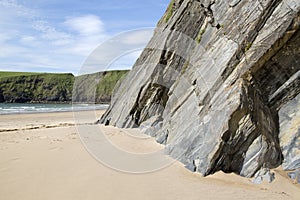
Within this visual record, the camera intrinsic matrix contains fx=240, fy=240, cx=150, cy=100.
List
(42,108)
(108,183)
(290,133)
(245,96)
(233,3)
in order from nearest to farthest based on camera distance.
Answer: (108,183) → (245,96) → (290,133) → (233,3) → (42,108)

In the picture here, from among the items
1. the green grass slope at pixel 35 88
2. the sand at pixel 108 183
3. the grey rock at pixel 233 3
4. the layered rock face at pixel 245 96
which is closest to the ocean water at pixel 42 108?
the sand at pixel 108 183

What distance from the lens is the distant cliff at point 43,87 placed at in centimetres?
10362

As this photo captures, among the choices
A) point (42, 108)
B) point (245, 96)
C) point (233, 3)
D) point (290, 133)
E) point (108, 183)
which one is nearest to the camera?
point (108, 183)

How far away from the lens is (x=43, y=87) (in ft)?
380

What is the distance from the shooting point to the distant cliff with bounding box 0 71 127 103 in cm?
10362

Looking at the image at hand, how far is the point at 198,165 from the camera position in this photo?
718 cm

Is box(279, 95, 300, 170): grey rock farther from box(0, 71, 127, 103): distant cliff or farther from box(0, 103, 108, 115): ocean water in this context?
box(0, 71, 127, 103): distant cliff

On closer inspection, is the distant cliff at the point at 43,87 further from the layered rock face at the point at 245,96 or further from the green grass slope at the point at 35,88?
the layered rock face at the point at 245,96

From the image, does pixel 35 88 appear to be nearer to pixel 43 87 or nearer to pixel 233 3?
pixel 43 87

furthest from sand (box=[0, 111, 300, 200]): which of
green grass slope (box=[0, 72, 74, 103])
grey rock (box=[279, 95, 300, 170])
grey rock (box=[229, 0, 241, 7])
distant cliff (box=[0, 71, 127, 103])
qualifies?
green grass slope (box=[0, 72, 74, 103])

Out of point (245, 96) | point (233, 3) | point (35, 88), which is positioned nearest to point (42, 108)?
point (233, 3)

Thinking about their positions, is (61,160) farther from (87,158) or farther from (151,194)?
(151,194)

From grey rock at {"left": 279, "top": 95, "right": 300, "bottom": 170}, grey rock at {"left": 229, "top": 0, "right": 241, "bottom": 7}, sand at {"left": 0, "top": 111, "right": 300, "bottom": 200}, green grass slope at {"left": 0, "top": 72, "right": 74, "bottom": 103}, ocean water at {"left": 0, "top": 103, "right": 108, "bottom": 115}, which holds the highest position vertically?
grey rock at {"left": 229, "top": 0, "right": 241, "bottom": 7}

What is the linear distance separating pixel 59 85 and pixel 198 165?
121026mm
